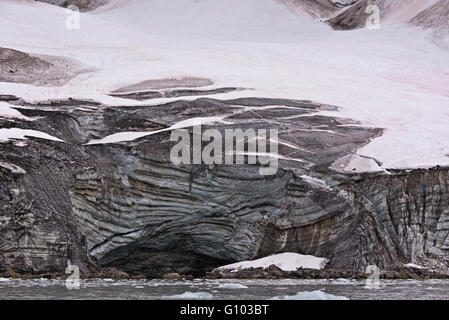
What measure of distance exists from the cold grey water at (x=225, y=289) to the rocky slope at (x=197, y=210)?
1613 millimetres

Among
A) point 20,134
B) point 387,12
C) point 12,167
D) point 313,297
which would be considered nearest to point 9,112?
point 20,134

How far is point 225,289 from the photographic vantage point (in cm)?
1753

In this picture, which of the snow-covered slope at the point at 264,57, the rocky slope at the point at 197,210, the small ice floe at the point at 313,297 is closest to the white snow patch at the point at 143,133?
the rocky slope at the point at 197,210

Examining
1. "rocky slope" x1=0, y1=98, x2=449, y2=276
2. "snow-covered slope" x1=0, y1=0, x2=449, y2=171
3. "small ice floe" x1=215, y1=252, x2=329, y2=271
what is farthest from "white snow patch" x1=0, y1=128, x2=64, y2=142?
"small ice floe" x1=215, y1=252, x2=329, y2=271

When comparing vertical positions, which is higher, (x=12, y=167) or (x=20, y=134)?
(x=20, y=134)

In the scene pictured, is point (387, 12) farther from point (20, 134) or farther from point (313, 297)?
point (313, 297)

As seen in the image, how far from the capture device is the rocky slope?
21156 mm

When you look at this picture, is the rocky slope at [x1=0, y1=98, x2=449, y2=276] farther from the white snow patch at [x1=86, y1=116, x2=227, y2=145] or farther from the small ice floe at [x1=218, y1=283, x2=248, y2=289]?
the small ice floe at [x1=218, y1=283, x2=248, y2=289]

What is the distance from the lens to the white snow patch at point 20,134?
71.9ft

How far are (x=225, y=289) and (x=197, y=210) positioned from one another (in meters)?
4.38

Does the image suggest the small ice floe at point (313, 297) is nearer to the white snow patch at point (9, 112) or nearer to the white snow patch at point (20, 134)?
the white snow patch at point (20, 134)

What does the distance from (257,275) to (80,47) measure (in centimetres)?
1253
